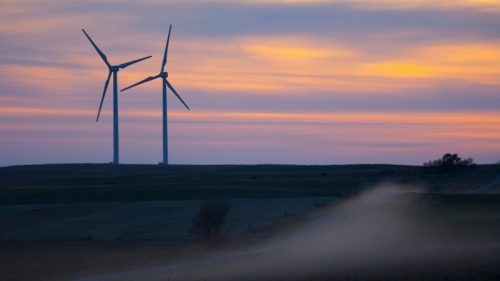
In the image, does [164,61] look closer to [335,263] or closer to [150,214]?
[150,214]

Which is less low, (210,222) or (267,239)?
(210,222)

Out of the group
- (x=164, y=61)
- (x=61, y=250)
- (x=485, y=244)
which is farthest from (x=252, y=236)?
(x=164, y=61)

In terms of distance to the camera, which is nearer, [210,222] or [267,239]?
[267,239]

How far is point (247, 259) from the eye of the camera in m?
44.8

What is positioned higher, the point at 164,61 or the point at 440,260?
the point at 164,61

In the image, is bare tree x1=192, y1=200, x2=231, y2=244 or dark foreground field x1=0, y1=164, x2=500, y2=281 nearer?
dark foreground field x1=0, y1=164, x2=500, y2=281

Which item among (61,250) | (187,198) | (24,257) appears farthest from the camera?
(187,198)

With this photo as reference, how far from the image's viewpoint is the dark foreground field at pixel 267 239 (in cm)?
4025

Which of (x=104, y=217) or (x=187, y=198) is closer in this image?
(x=104, y=217)

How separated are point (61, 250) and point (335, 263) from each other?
1920 centimetres

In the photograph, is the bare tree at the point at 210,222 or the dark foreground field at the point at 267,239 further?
the bare tree at the point at 210,222

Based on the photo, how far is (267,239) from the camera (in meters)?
55.6

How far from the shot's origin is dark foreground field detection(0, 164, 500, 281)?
40250mm

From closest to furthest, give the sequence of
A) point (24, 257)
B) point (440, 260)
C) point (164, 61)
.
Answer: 1. point (440, 260)
2. point (24, 257)
3. point (164, 61)
